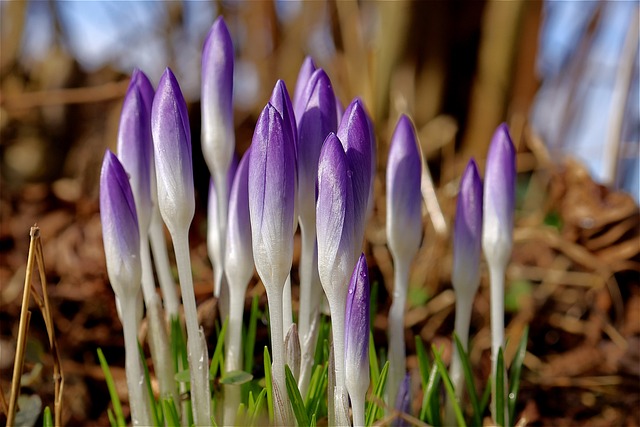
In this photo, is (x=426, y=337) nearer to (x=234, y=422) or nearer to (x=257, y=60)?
(x=234, y=422)

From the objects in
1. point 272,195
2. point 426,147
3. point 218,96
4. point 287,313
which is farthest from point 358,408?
point 426,147

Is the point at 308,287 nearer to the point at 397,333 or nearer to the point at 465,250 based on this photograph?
the point at 397,333

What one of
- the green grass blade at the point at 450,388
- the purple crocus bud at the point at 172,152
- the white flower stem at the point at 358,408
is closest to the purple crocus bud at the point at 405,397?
the green grass blade at the point at 450,388

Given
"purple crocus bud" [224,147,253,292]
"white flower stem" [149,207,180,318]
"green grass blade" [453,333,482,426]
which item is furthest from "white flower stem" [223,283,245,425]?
"green grass blade" [453,333,482,426]

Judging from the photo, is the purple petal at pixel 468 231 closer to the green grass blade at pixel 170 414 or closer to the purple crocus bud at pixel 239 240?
the purple crocus bud at pixel 239 240

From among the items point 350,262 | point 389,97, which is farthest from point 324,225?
point 389,97

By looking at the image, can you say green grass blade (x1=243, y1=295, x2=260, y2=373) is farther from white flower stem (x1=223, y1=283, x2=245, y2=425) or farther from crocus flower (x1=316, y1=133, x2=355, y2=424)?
crocus flower (x1=316, y1=133, x2=355, y2=424)
